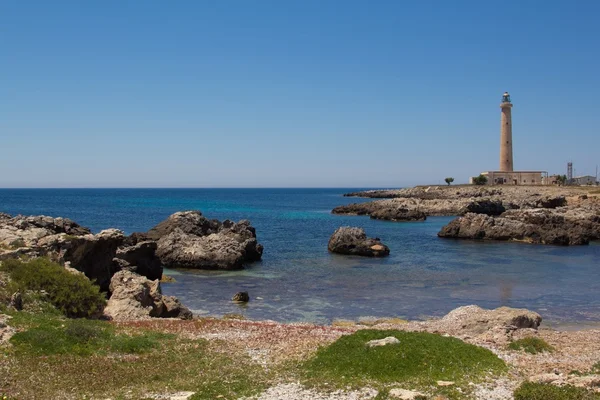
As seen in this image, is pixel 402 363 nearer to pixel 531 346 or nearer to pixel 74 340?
pixel 531 346

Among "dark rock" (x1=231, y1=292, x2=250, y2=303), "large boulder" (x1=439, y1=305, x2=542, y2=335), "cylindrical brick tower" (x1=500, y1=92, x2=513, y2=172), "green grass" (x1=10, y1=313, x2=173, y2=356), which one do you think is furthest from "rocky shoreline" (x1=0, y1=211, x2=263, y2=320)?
"cylindrical brick tower" (x1=500, y1=92, x2=513, y2=172)

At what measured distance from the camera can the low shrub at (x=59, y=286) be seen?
20.9 meters

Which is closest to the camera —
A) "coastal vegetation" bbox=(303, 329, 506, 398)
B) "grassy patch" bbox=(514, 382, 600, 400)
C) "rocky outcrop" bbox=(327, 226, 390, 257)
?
"grassy patch" bbox=(514, 382, 600, 400)

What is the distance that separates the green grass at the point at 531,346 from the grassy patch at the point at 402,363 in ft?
6.84

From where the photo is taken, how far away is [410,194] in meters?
150

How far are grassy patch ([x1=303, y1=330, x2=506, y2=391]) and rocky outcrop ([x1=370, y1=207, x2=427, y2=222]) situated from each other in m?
83.3

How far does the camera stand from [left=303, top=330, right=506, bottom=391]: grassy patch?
13633mm

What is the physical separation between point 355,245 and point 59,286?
3524 cm

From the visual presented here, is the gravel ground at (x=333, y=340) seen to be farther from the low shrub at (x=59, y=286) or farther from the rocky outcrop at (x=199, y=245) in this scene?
the rocky outcrop at (x=199, y=245)

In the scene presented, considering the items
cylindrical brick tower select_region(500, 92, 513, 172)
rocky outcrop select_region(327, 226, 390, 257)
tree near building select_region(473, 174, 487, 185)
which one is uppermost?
cylindrical brick tower select_region(500, 92, 513, 172)

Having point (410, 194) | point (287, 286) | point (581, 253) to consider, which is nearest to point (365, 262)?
point (287, 286)

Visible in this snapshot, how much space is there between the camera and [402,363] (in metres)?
14.4

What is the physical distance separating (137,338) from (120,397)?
4635mm

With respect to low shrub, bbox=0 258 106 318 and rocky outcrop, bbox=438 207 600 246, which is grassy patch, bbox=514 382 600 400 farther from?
rocky outcrop, bbox=438 207 600 246
